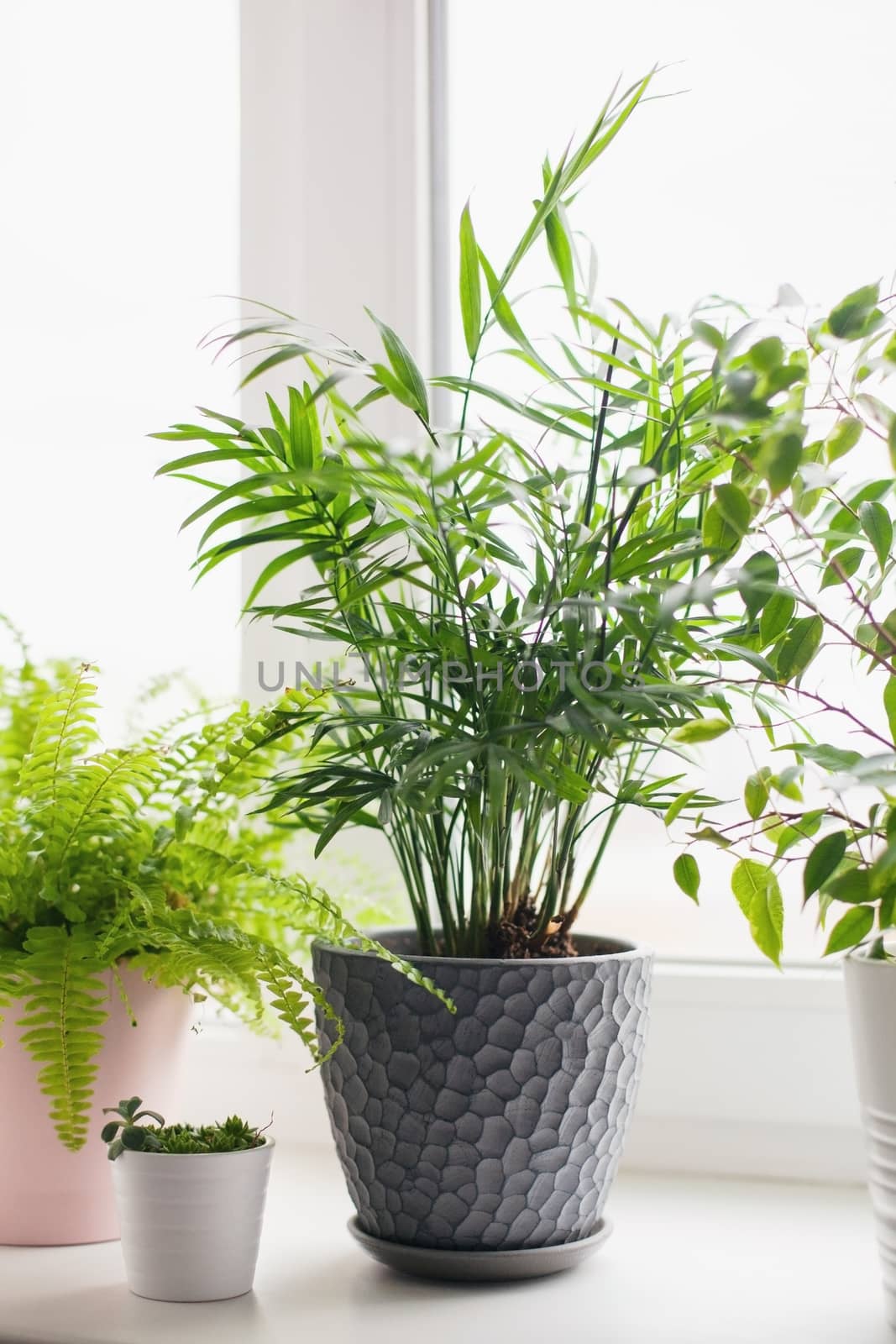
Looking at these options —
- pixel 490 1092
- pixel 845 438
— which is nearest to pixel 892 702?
pixel 845 438

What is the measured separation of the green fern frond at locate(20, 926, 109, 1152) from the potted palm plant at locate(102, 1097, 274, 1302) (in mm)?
34

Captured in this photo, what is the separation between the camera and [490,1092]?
2.38 ft

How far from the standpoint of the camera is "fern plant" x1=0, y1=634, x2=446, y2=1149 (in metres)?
0.77

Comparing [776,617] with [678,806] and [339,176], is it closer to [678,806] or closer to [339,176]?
[678,806]

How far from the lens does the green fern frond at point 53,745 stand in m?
0.85

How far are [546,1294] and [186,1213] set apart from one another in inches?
9.3

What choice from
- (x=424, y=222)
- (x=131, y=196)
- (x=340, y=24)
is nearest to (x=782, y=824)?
(x=424, y=222)

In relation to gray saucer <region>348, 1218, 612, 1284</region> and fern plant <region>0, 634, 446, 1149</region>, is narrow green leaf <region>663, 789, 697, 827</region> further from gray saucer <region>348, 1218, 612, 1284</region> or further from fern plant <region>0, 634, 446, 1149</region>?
gray saucer <region>348, 1218, 612, 1284</region>

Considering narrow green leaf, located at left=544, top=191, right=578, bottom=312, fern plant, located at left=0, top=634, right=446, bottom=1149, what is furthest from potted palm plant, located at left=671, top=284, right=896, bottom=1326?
fern plant, located at left=0, top=634, right=446, bottom=1149

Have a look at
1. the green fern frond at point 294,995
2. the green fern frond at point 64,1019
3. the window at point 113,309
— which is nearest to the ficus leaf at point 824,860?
the green fern frond at point 294,995

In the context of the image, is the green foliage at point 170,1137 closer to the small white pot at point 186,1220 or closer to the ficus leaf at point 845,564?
the small white pot at point 186,1220

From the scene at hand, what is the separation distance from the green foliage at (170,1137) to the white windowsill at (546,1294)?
93 millimetres

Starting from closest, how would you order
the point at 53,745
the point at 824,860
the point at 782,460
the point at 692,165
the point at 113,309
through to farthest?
1. the point at 782,460
2. the point at 824,860
3. the point at 53,745
4. the point at 692,165
5. the point at 113,309

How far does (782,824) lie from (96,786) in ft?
1.55
